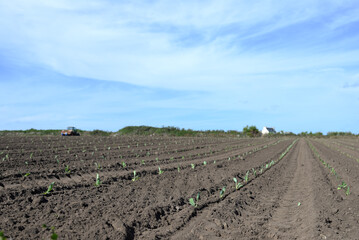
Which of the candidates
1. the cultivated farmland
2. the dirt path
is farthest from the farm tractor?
the dirt path

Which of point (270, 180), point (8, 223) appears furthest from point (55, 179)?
point (270, 180)

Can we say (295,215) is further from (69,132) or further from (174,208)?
(69,132)

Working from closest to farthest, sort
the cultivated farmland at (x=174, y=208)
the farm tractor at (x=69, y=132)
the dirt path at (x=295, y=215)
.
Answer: the cultivated farmland at (x=174, y=208) → the dirt path at (x=295, y=215) → the farm tractor at (x=69, y=132)

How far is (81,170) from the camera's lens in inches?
385

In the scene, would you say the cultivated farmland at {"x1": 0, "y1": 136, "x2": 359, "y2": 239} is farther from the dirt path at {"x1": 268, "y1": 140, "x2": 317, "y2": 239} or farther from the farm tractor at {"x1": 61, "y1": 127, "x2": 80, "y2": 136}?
the farm tractor at {"x1": 61, "y1": 127, "x2": 80, "y2": 136}

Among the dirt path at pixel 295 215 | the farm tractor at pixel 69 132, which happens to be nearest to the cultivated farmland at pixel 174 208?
the dirt path at pixel 295 215

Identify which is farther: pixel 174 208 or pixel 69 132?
pixel 69 132

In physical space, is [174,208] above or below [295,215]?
above

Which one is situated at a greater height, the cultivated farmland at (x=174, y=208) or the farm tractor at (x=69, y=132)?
the farm tractor at (x=69, y=132)

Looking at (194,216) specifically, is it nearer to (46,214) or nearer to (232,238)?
(232,238)

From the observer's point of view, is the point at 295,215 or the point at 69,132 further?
the point at 69,132

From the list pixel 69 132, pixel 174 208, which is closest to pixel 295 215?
pixel 174 208

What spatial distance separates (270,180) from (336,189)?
195cm

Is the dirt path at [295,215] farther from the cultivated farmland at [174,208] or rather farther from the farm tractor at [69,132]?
the farm tractor at [69,132]
